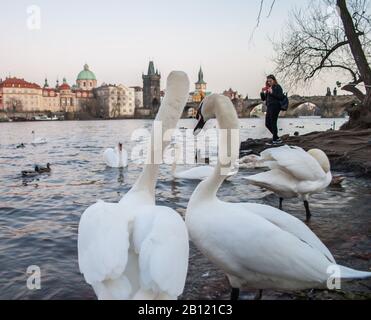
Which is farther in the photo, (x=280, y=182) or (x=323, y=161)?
(x=323, y=161)

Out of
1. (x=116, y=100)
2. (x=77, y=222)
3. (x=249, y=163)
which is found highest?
(x=116, y=100)

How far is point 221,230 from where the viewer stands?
8.45 feet

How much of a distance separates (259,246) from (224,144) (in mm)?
863

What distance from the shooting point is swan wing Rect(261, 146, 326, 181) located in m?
4.88

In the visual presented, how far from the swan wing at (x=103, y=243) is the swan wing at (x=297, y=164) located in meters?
3.05

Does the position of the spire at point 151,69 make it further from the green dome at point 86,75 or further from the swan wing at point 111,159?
the swan wing at point 111,159

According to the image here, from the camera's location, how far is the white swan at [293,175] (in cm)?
491

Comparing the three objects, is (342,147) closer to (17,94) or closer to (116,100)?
(17,94)

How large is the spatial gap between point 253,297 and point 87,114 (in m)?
105

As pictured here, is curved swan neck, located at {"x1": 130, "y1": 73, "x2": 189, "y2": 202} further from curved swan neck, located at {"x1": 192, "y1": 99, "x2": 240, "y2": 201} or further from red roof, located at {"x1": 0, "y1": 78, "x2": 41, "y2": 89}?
red roof, located at {"x1": 0, "y1": 78, "x2": 41, "y2": 89}

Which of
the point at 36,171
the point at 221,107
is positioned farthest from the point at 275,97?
the point at 221,107

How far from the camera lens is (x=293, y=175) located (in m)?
4.98

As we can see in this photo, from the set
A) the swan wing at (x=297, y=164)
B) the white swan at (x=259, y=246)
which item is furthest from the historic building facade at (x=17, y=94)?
the white swan at (x=259, y=246)
